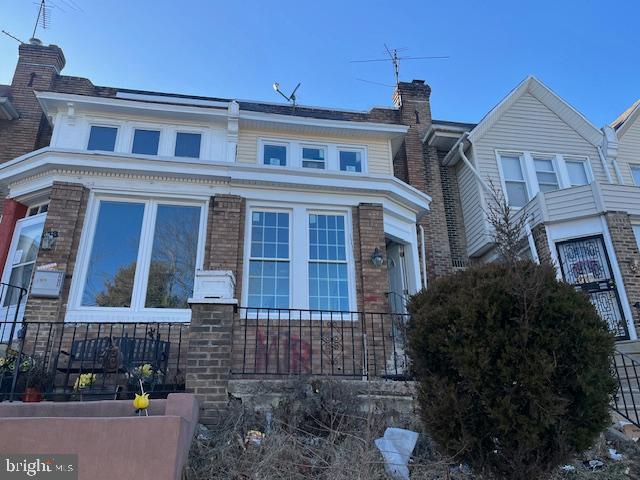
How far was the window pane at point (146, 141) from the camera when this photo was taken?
9.42 meters

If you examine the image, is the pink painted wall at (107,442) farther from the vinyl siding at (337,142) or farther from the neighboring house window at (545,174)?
the neighboring house window at (545,174)

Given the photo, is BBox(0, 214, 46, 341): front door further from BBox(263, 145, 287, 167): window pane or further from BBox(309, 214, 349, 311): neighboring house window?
BBox(309, 214, 349, 311): neighboring house window

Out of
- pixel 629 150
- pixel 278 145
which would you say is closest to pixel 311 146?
pixel 278 145

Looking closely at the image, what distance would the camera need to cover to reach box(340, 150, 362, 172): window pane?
10.3m

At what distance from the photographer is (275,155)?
10.1 m

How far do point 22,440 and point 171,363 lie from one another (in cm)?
348

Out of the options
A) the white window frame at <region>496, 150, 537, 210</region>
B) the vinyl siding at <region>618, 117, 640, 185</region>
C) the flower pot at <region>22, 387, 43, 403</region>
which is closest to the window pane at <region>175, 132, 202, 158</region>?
the flower pot at <region>22, 387, 43, 403</region>

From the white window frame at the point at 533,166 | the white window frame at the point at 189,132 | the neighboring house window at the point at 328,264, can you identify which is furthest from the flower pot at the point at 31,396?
the white window frame at the point at 533,166

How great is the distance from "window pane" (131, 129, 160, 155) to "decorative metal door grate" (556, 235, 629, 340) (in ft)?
27.4

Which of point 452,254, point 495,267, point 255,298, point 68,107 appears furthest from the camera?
point 452,254

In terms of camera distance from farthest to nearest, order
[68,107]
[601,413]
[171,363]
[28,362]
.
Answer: [68,107] → [171,363] → [28,362] → [601,413]

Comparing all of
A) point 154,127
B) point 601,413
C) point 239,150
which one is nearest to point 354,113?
point 239,150

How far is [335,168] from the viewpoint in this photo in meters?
10.1

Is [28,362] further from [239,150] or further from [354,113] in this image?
[354,113]
